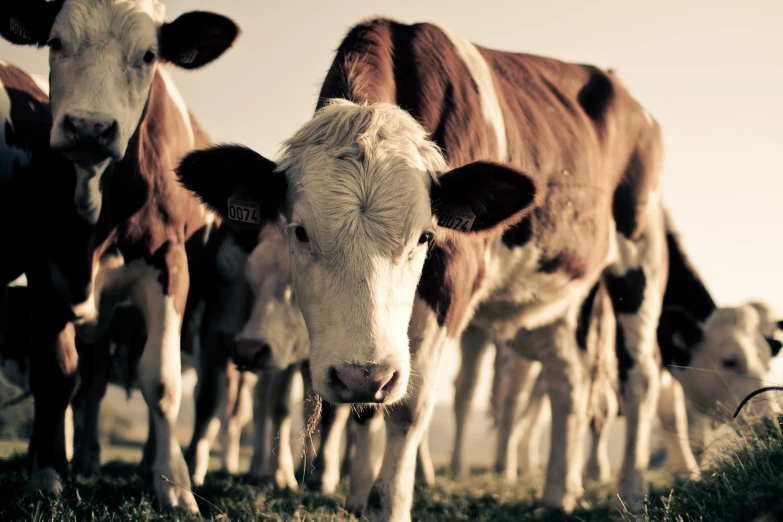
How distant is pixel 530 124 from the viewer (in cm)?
610

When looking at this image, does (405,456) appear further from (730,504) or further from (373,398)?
(730,504)

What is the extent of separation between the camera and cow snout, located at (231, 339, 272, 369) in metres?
6.93

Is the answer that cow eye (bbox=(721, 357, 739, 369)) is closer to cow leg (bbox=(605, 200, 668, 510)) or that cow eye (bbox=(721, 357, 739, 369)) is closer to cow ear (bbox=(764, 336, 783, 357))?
cow ear (bbox=(764, 336, 783, 357))

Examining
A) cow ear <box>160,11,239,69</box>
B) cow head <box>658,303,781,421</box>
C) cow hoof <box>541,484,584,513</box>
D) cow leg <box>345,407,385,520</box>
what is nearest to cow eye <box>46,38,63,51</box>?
cow ear <box>160,11,239,69</box>

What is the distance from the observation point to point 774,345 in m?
8.87

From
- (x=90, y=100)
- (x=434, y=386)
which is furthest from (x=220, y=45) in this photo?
(x=434, y=386)

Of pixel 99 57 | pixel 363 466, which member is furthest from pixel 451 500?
pixel 99 57

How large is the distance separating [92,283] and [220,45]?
1756 millimetres

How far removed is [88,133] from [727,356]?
6.41 meters

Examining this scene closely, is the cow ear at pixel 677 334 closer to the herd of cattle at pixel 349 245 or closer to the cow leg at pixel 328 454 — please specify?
the herd of cattle at pixel 349 245

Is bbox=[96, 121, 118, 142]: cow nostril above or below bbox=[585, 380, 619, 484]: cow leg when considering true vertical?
above

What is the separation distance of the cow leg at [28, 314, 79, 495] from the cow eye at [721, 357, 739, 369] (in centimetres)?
599

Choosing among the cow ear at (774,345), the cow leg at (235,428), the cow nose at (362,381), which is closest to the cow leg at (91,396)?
the cow leg at (235,428)

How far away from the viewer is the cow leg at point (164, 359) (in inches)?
211
